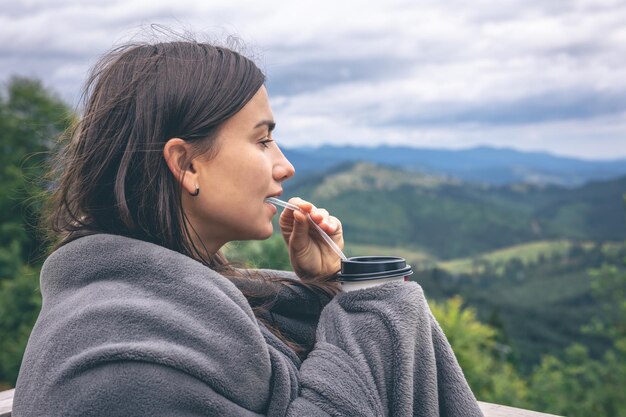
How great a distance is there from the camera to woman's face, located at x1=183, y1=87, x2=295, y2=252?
1.79 m

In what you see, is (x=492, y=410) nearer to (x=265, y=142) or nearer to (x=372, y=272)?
(x=372, y=272)

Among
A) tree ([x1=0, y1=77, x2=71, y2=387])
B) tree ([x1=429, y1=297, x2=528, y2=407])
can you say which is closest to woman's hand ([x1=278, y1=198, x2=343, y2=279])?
tree ([x1=0, y1=77, x2=71, y2=387])

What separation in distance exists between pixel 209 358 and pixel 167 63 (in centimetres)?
79

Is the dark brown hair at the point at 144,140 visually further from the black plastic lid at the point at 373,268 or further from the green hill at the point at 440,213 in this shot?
the green hill at the point at 440,213

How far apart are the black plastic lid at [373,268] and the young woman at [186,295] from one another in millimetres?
50

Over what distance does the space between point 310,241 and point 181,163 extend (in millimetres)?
637

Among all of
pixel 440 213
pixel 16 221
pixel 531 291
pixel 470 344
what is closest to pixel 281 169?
A: pixel 470 344

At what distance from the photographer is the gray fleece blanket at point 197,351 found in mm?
1387

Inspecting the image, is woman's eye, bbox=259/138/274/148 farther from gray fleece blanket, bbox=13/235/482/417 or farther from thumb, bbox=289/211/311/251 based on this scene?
gray fleece blanket, bbox=13/235/482/417

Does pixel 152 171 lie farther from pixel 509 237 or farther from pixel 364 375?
pixel 509 237

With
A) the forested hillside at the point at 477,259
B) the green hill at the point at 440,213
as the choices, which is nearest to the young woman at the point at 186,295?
the forested hillside at the point at 477,259

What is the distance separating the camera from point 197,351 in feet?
4.83

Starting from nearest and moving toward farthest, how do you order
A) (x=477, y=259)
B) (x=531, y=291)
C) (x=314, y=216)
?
(x=314, y=216), (x=531, y=291), (x=477, y=259)

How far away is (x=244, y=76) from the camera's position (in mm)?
1843
